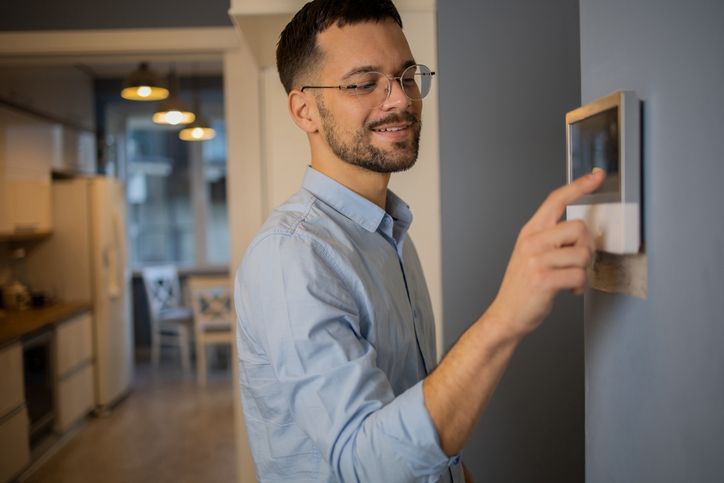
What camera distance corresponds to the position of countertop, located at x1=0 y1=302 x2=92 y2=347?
3909 mm

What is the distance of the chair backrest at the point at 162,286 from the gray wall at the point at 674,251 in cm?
688

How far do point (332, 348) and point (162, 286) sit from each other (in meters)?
7.07

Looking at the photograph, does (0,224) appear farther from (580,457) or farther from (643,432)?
(643,432)

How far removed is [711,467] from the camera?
23.2 inches

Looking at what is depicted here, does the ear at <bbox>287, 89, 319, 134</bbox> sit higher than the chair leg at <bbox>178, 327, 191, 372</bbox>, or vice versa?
the ear at <bbox>287, 89, 319, 134</bbox>

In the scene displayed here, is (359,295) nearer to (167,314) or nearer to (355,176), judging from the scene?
(355,176)

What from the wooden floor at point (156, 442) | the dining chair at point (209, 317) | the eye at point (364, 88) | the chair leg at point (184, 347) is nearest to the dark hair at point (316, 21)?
the eye at point (364, 88)

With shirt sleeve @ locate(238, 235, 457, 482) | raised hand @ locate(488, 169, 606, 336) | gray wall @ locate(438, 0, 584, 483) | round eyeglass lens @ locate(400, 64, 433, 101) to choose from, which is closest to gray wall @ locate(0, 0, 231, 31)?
gray wall @ locate(438, 0, 584, 483)

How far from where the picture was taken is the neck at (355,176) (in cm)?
113

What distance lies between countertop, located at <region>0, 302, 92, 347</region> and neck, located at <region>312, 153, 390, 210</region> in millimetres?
3301

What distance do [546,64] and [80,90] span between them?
17.8ft

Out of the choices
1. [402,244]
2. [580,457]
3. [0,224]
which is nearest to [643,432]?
[402,244]

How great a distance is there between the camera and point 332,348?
0.82 metres

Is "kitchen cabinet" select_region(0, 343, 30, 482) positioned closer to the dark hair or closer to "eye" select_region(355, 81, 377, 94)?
the dark hair
